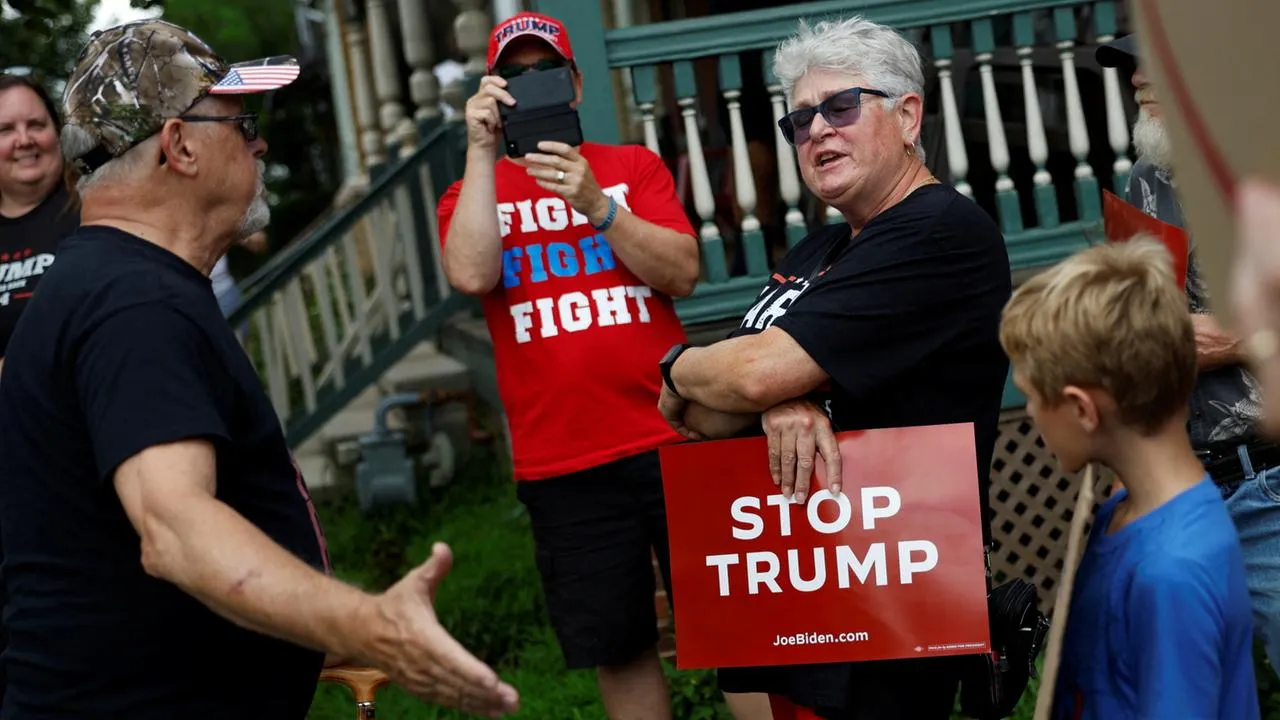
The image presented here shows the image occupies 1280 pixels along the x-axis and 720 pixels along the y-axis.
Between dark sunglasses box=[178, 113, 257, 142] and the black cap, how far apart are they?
6.75 feet

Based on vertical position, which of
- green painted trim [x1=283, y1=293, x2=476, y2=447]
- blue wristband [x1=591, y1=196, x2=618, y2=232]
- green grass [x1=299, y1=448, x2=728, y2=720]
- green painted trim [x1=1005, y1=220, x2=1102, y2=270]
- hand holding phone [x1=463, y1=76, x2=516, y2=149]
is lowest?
green grass [x1=299, y1=448, x2=728, y2=720]

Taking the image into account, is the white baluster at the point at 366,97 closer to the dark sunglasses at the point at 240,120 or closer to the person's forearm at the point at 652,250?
the person's forearm at the point at 652,250

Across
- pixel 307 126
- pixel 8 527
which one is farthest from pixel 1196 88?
pixel 307 126

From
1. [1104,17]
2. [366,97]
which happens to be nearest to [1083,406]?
[1104,17]

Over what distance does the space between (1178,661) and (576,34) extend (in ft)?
11.4

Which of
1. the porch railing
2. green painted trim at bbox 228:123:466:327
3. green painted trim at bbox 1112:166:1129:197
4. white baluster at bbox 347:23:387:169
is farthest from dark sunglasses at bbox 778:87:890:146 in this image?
white baluster at bbox 347:23:387:169

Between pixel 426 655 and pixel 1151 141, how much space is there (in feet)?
7.25

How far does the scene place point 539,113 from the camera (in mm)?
3865

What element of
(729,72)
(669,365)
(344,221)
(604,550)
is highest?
(729,72)

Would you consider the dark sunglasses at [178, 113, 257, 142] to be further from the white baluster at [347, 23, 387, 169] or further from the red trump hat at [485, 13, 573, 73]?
the white baluster at [347, 23, 387, 169]

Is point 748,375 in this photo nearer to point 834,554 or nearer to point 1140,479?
point 834,554

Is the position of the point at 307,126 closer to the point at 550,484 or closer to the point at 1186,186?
the point at 550,484

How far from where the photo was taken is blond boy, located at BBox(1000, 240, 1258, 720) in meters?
2.08

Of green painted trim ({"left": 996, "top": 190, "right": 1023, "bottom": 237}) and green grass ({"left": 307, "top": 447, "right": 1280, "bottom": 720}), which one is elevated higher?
green painted trim ({"left": 996, "top": 190, "right": 1023, "bottom": 237})
